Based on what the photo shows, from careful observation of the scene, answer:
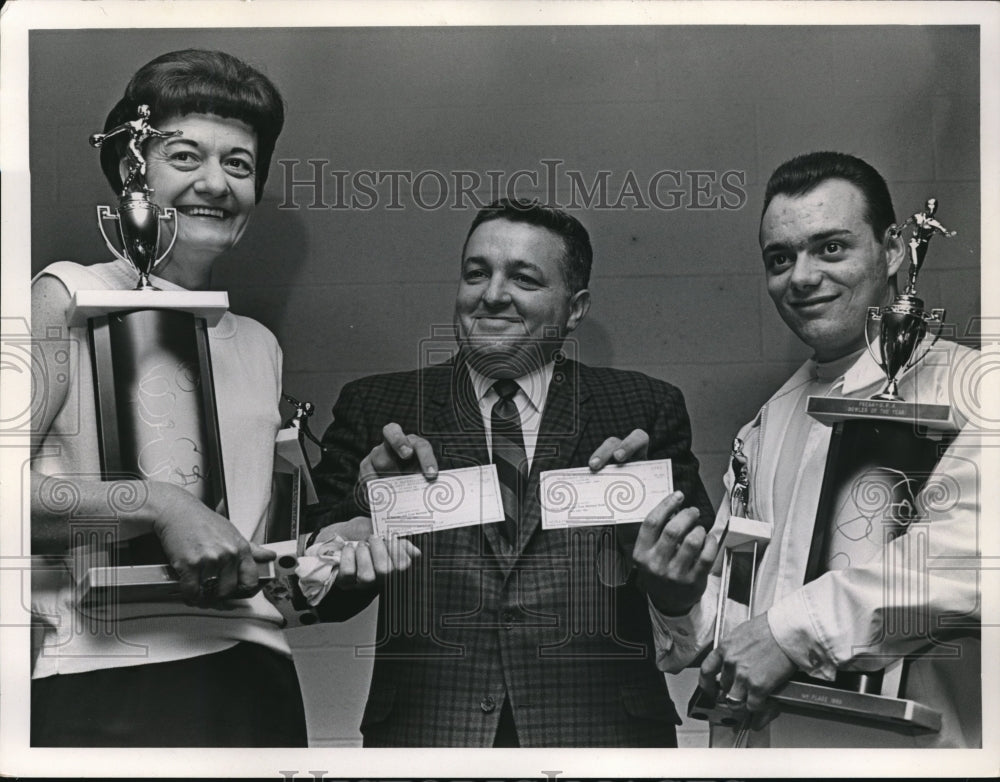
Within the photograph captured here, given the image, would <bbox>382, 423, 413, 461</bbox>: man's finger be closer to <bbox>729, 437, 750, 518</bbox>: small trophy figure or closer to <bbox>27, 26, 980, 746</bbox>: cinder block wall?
<bbox>27, 26, 980, 746</bbox>: cinder block wall

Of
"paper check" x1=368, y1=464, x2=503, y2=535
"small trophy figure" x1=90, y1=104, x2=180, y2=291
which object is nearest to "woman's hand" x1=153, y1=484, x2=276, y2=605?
"paper check" x1=368, y1=464, x2=503, y2=535

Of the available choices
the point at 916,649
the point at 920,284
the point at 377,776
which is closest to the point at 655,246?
the point at 920,284

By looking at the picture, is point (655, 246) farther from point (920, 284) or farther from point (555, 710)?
point (555, 710)

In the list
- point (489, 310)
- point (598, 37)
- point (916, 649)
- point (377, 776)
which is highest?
point (598, 37)

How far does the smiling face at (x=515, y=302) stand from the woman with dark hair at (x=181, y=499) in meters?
0.54

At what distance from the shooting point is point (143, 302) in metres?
3.40

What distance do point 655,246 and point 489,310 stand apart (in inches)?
18.7

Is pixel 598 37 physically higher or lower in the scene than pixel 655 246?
higher

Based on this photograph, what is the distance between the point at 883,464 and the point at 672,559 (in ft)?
1.94

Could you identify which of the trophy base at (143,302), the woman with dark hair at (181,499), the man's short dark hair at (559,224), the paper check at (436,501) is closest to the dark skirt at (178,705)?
the woman with dark hair at (181,499)

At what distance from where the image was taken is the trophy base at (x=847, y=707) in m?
3.38

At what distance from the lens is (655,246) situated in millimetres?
3568

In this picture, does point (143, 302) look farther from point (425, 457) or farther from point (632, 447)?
point (632, 447)

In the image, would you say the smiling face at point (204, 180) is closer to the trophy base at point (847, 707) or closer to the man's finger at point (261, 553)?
the man's finger at point (261, 553)
